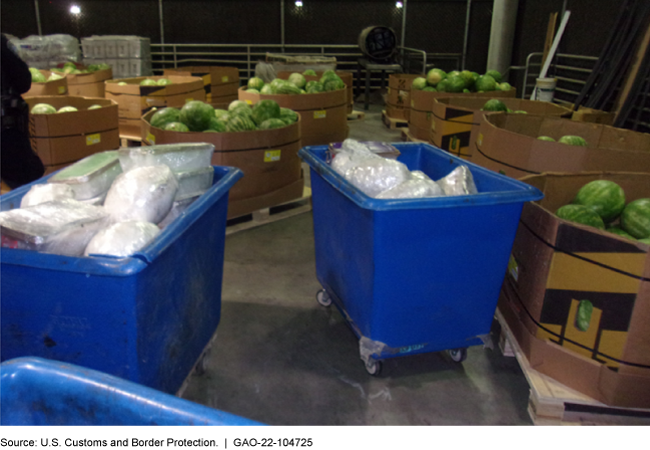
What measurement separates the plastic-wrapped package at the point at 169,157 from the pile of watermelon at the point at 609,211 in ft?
4.87

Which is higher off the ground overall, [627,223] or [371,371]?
[627,223]

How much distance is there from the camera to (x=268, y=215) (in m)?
3.73

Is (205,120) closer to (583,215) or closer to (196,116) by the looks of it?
(196,116)

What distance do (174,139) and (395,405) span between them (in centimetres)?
227

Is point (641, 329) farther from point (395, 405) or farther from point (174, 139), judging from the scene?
point (174, 139)

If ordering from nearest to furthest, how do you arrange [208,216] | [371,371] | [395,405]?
[208,216]
[395,405]
[371,371]

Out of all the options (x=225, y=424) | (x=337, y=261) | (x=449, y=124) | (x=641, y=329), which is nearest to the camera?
(x=225, y=424)

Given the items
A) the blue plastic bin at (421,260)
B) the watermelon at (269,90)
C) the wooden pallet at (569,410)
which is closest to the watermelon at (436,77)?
the watermelon at (269,90)

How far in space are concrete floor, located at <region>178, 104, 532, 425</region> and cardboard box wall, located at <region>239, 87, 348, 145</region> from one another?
2.83 m

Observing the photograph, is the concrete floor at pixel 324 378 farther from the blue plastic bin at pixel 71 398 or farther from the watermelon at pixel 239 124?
the watermelon at pixel 239 124

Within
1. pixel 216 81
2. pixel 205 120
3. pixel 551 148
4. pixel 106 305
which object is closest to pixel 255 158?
pixel 205 120

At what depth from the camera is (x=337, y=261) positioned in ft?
7.20
